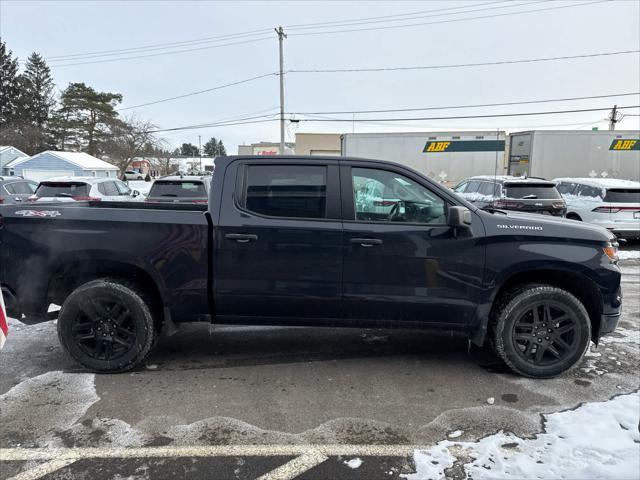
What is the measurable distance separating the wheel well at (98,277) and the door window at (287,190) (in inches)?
45.4

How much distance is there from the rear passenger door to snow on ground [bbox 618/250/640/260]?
29.6 feet

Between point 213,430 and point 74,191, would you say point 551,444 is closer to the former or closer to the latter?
point 213,430

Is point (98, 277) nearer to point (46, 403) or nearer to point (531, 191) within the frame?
point (46, 403)

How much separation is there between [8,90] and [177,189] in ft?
226

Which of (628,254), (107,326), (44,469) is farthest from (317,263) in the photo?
(628,254)

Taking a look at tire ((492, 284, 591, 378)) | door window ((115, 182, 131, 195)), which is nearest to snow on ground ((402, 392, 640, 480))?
tire ((492, 284, 591, 378))

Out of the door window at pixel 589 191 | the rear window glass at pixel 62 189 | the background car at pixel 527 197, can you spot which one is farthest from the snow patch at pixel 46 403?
the door window at pixel 589 191

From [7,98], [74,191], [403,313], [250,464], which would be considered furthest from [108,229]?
[7,98]

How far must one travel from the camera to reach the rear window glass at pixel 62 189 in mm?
12570

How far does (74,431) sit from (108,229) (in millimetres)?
1542

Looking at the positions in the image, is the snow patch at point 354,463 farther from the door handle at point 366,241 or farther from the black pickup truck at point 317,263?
the door handle at point 366,241

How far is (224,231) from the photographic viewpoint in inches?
149

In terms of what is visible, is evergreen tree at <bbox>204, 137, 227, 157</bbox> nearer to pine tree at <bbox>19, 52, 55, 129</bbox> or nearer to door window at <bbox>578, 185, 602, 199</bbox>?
pine tree at <bbox>19, 52, 55, 129</bbox>

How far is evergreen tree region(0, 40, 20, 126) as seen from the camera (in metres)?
62.5
